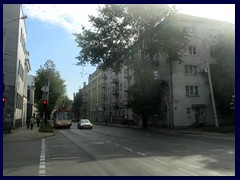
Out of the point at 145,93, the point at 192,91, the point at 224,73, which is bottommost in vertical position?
the point at 145,93

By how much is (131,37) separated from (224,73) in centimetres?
1335

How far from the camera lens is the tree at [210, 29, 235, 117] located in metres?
43.2

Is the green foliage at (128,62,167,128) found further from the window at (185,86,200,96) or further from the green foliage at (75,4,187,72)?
the window at (185,86,200,96)

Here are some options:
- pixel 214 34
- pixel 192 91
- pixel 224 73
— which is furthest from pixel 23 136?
pixel 214 34

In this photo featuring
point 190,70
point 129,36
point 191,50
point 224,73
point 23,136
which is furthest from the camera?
point 191,50

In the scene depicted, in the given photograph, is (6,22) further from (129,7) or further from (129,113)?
(129,113)

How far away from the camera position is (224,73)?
43.3 meters

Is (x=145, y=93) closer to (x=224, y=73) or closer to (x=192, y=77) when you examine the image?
(x=192, y=77)

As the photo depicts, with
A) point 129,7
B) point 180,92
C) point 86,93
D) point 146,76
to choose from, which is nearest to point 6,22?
point 129,7

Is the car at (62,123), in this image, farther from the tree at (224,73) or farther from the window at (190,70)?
the tree at (224,73)

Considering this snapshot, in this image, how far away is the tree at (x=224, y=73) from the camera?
142ft

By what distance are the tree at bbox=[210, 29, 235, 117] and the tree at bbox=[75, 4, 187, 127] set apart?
633 centimetres

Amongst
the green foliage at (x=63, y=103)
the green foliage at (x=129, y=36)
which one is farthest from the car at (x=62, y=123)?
the green foliage at (x=63, y=103)

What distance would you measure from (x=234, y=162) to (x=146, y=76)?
29824mm
